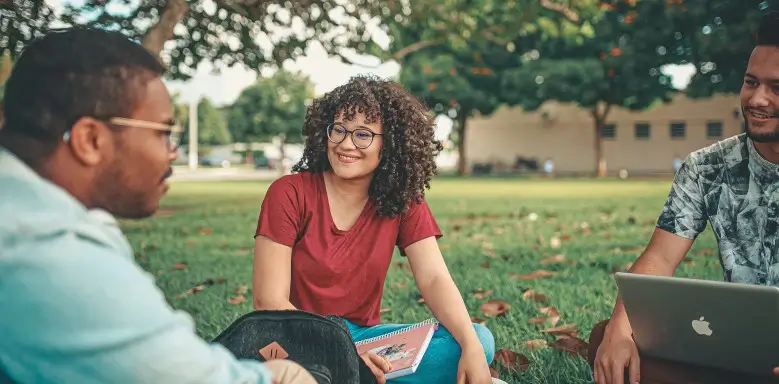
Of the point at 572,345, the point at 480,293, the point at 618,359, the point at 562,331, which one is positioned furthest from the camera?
the point at 480,293

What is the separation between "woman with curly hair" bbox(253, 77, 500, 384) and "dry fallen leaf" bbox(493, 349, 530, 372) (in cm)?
41

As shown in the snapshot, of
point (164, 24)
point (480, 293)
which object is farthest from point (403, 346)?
point (164, 24)

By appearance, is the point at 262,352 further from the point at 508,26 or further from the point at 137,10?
the point at 508,26

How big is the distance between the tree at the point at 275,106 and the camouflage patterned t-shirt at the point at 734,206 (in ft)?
197

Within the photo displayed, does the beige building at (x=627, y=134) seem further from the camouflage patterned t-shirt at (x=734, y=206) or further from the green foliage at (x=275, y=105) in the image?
the camouflage patterned t-shirt at (x=734, y=206)

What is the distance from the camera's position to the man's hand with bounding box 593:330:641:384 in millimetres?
2801

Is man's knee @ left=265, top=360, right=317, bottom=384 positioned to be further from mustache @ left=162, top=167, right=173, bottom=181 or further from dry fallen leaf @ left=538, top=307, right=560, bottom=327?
dry fallen leaf @ left=538, top=307, right=560, bottom=327

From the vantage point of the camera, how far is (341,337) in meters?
2.25

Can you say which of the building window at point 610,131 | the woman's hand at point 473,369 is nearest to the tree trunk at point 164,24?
the woman's hand at point 473,369

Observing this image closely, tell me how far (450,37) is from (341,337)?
9.81 metres

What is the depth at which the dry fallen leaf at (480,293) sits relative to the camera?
204 inches

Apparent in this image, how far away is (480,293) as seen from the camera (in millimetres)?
5312

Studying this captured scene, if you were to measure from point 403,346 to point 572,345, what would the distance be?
130 centimetres

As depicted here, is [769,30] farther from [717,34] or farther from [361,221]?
[717,34]
